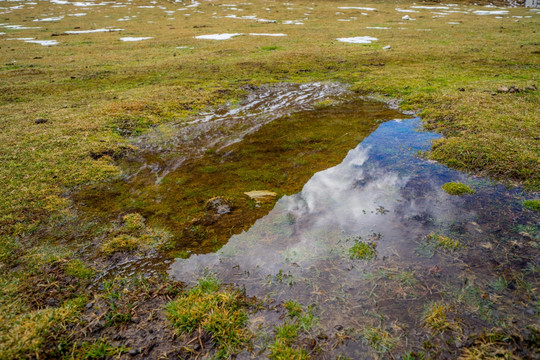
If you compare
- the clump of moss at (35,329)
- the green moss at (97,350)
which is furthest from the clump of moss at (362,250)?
the clump of moss at (35,329)

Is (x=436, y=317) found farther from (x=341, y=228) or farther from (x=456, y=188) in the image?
(x=456, y=188)

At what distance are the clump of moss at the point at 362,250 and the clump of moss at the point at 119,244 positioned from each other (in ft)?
17.5

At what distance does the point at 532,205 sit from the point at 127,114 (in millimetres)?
17382

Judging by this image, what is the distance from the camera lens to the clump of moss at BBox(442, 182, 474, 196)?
26.6 feet

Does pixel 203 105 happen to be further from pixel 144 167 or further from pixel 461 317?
pixel 461 317

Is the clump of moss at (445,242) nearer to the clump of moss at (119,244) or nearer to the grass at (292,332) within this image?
the grass at (292,332)

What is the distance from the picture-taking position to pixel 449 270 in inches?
224

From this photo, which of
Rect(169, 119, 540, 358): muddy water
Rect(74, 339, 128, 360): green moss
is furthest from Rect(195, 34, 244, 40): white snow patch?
Rect(74, 339, 128, 360): green moss

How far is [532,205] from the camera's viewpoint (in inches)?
285

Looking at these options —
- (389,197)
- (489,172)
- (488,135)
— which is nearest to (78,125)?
(389,197)

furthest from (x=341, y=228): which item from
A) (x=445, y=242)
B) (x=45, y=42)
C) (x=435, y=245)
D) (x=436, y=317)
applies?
(x=45, y=42)

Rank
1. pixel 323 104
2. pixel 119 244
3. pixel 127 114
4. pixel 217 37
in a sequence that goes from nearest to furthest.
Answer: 1. pixel 119 244
2. pixel 127 114
3. pixel 323 104
4. pixel 217 37

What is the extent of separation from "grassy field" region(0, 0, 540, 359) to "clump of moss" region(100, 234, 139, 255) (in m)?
0.23

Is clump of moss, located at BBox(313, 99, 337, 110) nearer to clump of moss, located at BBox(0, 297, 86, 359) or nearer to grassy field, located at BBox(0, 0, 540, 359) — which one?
grassy field, located at BBox(0, 0, 540, 359)
